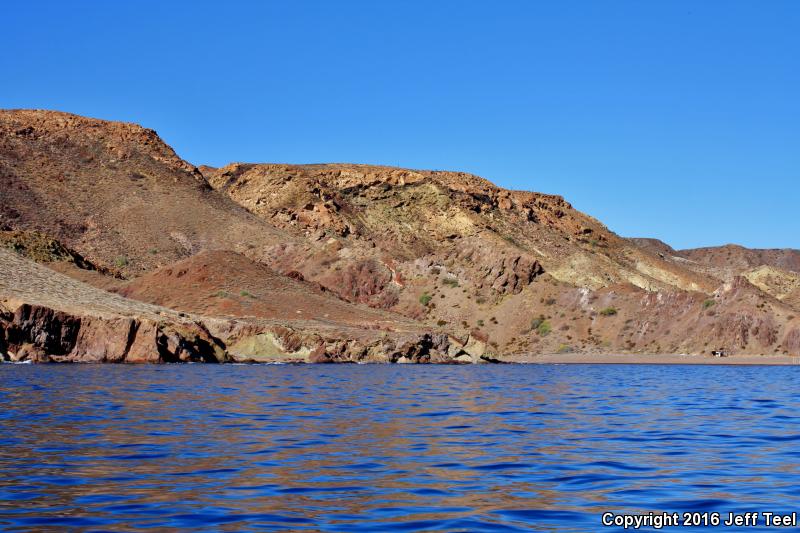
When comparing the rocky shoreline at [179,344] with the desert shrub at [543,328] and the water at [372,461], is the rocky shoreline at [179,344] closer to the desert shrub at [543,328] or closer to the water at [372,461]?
the desert shrub at [543,328]

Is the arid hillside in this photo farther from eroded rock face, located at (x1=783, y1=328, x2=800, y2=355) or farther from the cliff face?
eroded rock face, located at (x1=783, y1=328, x2=800, y2=355)

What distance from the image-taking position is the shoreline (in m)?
81.2

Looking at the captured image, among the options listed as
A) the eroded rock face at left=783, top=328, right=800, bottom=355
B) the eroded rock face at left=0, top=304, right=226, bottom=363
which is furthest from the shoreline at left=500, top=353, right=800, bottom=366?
the eroded rock face at left=0, top=304, right=226, bottom=363

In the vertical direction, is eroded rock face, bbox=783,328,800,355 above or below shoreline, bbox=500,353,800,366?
above

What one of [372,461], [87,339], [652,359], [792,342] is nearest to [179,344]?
[87,339]

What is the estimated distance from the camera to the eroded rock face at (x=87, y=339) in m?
52.9

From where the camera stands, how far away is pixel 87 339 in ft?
182

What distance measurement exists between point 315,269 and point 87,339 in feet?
167

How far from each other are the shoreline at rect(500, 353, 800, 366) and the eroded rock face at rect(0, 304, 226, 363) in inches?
1267

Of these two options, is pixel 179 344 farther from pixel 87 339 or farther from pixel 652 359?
pixel 652 359

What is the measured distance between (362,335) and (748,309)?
3785 centimetres

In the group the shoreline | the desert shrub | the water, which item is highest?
the desert shrub

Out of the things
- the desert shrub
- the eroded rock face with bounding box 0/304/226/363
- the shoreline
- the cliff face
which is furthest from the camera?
the desert shrub

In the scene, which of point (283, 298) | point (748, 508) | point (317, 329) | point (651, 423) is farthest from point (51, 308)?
point (748, 508)
